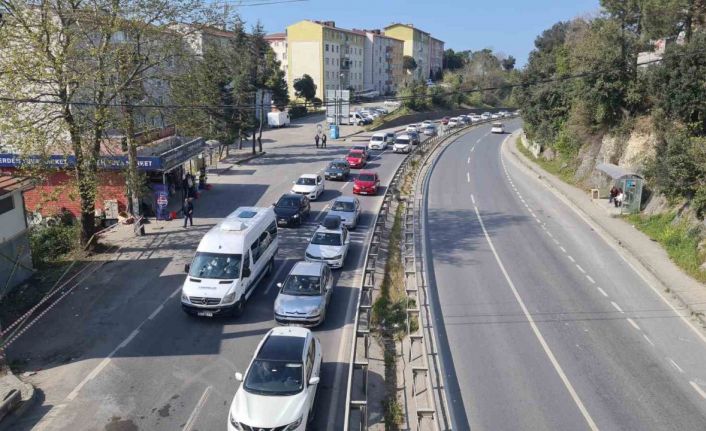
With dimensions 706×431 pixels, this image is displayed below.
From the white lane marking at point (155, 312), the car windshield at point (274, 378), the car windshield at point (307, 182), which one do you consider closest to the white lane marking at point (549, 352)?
the car windshield at point (274, 378)

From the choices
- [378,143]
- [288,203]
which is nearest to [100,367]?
[288,203]

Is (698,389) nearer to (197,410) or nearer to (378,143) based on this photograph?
(197,410)

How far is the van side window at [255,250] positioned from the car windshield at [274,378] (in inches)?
243

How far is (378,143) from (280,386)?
1773 inches

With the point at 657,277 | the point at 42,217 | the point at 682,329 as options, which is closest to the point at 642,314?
the point at 682,329

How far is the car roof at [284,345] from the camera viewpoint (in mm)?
11562

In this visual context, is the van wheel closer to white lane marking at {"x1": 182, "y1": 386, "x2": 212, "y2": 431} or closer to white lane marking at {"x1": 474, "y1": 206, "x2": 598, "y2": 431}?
white lane marking at {"x1": 182, "y1": 386, "x2": 212, "y2": 431}

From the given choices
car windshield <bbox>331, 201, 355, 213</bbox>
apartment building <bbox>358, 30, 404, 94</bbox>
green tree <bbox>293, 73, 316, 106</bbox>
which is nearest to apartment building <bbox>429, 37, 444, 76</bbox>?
apartment building <bbox>358, 30, 404, 94</bbox>

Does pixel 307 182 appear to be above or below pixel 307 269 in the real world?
above

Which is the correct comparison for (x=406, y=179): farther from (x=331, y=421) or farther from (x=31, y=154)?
(x=331, y=421)

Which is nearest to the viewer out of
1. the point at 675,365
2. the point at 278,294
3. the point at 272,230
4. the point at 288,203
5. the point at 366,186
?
the point at 675,365

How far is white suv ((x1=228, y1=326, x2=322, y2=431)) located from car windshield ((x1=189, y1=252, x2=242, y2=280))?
13.6 ft

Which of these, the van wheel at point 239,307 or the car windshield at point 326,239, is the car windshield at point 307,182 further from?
the van wheel at point 239,307

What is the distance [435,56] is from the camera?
148 metres
